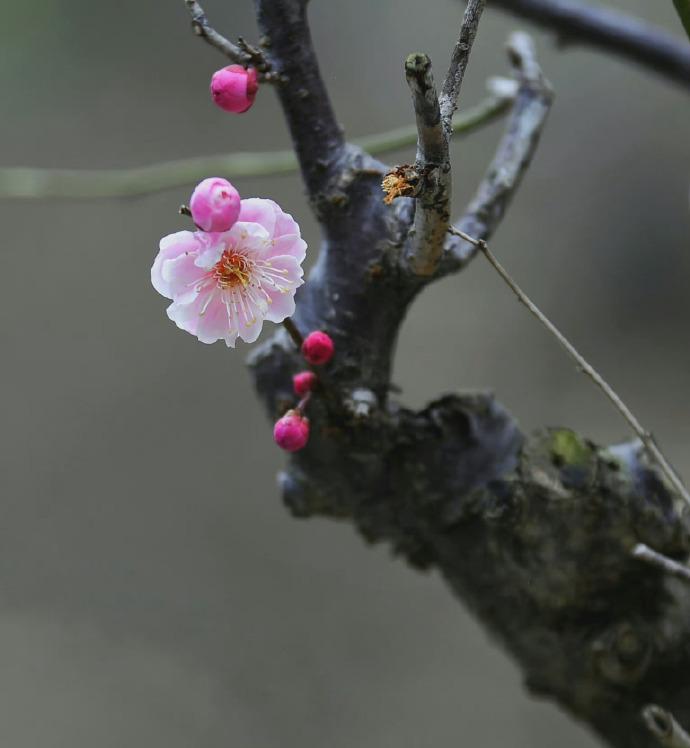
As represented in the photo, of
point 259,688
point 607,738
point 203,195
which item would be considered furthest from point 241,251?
point 259,688

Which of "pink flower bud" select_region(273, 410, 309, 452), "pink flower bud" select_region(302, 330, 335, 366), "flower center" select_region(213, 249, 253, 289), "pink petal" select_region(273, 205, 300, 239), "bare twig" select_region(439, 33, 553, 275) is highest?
"bare twig" select_region(439, 33, 553, 275)

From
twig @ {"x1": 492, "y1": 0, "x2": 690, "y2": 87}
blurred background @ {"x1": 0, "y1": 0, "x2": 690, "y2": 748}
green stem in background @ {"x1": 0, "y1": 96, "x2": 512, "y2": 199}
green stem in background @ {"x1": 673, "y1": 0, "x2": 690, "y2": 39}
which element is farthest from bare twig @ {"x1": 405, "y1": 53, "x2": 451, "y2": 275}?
blurred background @ {"x1": 0, "y1": 0, "x2": 690, "y2": 748}

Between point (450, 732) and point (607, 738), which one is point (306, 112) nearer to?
point (607, 738)

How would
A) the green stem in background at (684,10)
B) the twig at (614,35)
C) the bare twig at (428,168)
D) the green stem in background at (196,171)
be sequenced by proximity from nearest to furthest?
the bare twig at (428,168)
the green stem in background at (684,10)
the green stem in background at (196,171)
the twig at (614,35)

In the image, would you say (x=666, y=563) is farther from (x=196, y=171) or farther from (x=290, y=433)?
(x=196, y=171)

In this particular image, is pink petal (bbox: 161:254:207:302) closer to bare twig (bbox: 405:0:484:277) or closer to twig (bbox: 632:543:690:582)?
bare twig (bbox: 405:0:484:277)

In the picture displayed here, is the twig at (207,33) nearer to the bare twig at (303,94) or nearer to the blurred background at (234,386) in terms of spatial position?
the bare twig at (303,94)

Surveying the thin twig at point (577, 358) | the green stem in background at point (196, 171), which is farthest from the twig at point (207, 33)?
the green stem in background at point (196, 171)
